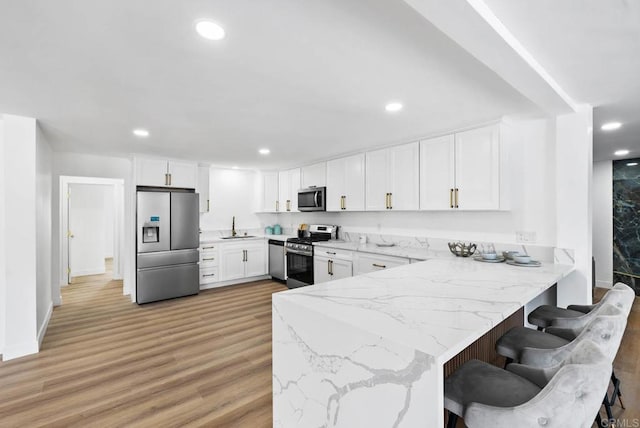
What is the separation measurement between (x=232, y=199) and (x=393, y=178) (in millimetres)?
3558

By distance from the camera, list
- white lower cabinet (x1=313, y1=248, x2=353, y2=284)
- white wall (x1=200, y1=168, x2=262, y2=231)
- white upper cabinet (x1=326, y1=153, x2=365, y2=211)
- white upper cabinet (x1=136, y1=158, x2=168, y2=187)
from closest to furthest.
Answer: white lower cabinet (x1=313, y1=248, x2=353, y2=284)
white upper cabinet (x1=326, y1=153, x2=365, y2=211)
white upper cabinet (x1=136, y1=158, x2=168, y2=187)
white wall (x1=200, y1=168, x2=262, y2=231)

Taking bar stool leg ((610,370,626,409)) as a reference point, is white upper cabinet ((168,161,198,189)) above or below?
above

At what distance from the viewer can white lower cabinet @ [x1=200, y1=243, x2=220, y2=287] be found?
16.9ft

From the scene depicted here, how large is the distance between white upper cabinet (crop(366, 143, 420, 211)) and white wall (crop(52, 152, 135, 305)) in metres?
3.51

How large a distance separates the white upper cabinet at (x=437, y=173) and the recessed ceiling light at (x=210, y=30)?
2517mm

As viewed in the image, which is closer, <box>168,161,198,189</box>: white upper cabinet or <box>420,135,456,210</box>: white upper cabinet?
<box>420,135,456,210</box>: white upper cabinet

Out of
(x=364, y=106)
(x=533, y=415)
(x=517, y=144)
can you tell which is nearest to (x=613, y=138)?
(x=517, y=144)

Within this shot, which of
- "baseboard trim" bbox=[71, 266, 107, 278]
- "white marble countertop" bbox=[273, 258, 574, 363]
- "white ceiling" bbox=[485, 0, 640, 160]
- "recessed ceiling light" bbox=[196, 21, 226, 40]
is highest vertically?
"recessed ceiling light" bbox=[196, 21, 226, 40]

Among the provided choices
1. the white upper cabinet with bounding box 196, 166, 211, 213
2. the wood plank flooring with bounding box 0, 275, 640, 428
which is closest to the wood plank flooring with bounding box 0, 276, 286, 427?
the wood plank flooring with bounding box 0, 275, 640, 428

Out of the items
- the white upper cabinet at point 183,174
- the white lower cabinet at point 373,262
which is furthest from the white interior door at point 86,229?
the white lower cabinet at point 373,262

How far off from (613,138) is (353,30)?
155 inches

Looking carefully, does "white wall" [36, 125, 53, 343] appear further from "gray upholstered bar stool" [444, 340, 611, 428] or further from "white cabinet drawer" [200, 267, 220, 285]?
"gray upholstered bar stool" [444, 340, 611, 428]

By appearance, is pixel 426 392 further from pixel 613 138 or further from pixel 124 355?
pixel 613 138

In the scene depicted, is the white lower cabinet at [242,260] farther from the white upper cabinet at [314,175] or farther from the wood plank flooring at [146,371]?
the white upper cabinet at [314,175]
